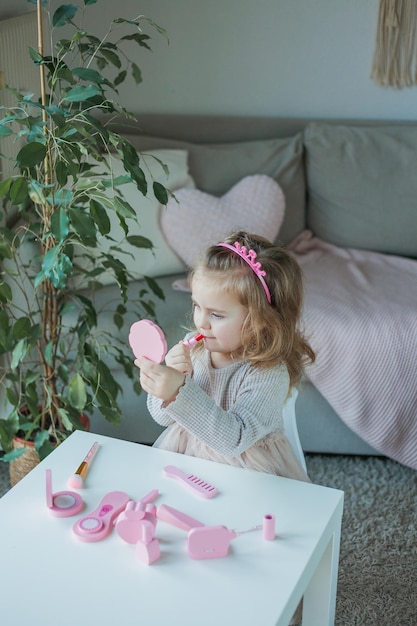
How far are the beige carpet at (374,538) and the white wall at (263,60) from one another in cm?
129

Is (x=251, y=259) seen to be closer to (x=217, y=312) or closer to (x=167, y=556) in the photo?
(x=217, y=312)

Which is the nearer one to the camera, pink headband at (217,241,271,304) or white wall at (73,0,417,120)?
pink headband at (217,241,271,304)

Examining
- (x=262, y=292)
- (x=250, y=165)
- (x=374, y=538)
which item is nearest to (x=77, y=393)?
(x=262, y=292)

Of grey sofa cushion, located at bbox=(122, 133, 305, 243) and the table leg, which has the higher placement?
grey sofa cushion, located at bbox=(122, 133, 305, 243)

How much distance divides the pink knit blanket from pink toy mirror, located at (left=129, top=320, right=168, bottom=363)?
33.6 inches

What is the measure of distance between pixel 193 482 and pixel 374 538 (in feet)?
2.76

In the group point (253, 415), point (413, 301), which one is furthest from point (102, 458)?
point (413, 301)

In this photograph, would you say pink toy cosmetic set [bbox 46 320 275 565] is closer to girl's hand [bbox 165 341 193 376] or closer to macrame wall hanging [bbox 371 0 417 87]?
girl's hand [bbox 165 341 193 376]

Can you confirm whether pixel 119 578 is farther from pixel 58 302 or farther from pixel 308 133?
pixel 308 133

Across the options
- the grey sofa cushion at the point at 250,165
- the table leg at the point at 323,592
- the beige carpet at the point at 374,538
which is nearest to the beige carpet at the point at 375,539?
the beige carpet at the point at 374,538

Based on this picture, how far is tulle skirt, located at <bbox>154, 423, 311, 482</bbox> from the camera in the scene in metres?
1.60

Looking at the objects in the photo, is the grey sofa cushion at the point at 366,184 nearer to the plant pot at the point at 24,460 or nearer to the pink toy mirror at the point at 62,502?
the plant pot at the point at 24,460

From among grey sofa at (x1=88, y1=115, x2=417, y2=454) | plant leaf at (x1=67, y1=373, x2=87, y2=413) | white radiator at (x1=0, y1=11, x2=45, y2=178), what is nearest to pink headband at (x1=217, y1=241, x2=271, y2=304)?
plant leaf at (x1=67, y1=373, x2=87, y2=413)

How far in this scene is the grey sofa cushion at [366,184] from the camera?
273 cm
